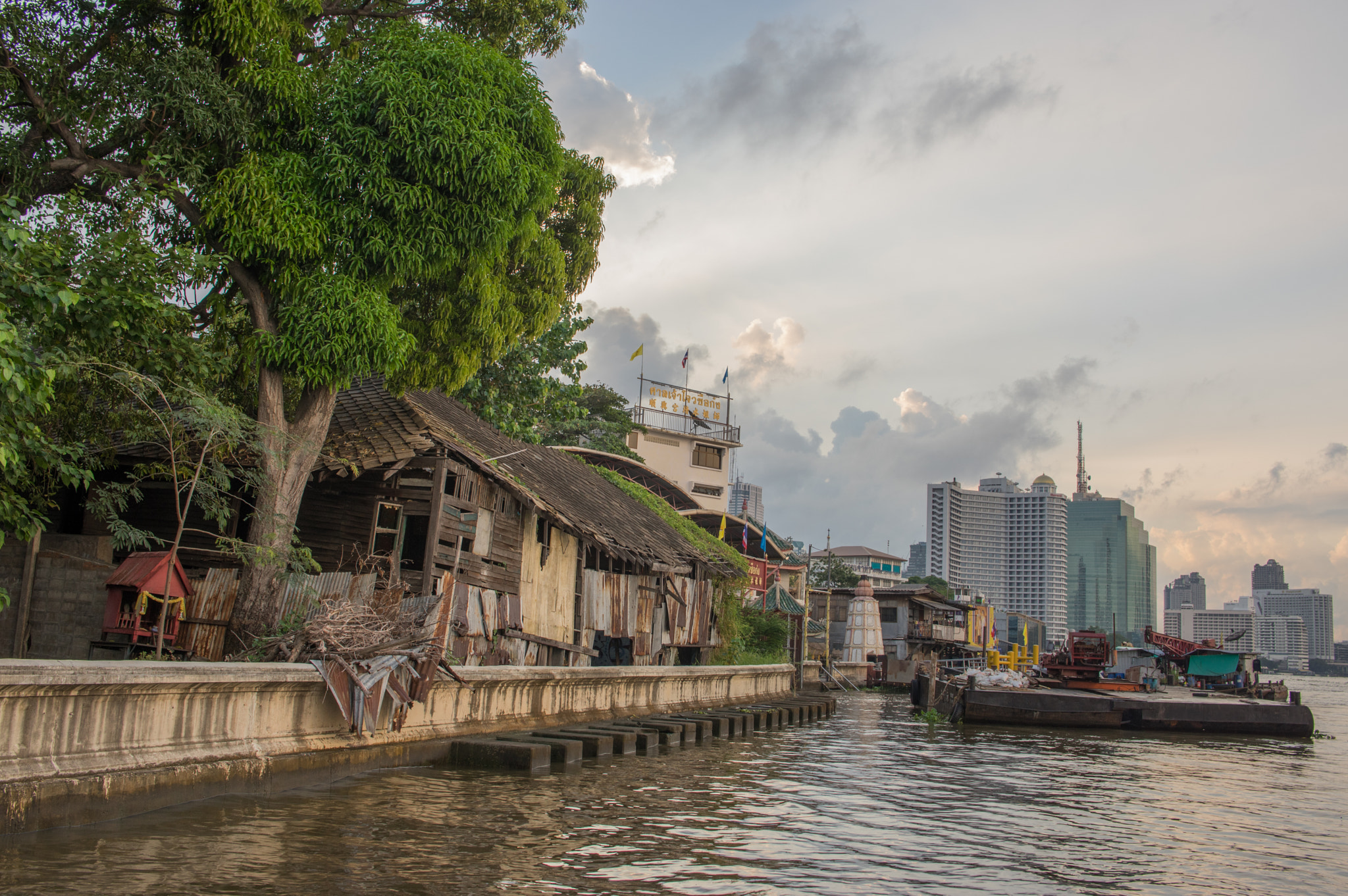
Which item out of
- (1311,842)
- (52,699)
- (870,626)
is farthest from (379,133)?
(870,626)

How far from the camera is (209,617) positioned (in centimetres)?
1389

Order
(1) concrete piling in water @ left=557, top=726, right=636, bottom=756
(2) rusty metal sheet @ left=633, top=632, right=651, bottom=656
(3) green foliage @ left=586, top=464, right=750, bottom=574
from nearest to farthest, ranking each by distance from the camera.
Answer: (1) concrete piling in water @ left=557, top=726, right=636, bottom=756 < (2) rusty metal sheet @ left=633, top=632, right=651, bottom=656 < (3) green foliage @ left=586, top=464, right=750, bottom=574

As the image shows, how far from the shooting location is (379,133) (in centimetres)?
1409

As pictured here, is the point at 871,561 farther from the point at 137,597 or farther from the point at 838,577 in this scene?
the point at 137,597

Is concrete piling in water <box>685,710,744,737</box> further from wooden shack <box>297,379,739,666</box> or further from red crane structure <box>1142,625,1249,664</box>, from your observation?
red crane structure <box>1142,625,1249,664</box>

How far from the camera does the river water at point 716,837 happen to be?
7352 mm

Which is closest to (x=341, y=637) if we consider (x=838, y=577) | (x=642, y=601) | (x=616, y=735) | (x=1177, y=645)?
(x=616, y=735)

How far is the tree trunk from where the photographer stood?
13.4 metres

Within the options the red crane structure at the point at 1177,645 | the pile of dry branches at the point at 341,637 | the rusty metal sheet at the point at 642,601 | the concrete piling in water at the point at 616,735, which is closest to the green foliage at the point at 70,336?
the pile of dry branches at the point at 341,637

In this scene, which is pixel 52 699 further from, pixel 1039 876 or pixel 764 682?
pixel 764 682

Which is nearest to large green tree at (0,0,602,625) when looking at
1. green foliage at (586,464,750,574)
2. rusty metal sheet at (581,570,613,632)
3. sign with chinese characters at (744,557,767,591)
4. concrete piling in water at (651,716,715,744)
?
concrete piling in water at (651,716,715,744)

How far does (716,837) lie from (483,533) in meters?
9.51

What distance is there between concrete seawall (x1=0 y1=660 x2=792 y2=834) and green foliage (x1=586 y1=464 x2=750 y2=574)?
17285 mm

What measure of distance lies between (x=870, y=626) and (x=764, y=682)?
18263mm
